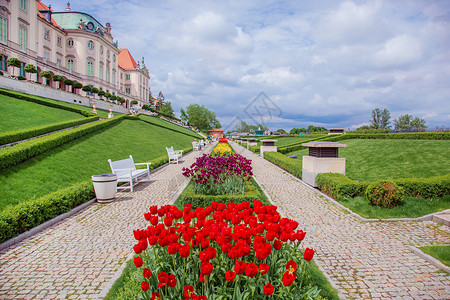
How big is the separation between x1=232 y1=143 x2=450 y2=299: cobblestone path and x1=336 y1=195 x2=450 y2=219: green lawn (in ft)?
1.18

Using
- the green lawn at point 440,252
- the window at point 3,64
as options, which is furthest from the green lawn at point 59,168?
the window at point 3,64

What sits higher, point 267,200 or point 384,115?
point 384,115

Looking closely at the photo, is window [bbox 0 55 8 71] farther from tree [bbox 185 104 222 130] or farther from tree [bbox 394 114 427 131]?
tree [bbox 394 114 427 131]

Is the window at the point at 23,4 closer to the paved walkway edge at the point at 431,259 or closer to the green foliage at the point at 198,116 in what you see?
the paved walkway edge at the point at 431,259

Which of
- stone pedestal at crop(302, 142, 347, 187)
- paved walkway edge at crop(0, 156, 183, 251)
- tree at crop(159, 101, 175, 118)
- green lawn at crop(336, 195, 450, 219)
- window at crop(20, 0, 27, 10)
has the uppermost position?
window at crop(20, 0, 27, 10)

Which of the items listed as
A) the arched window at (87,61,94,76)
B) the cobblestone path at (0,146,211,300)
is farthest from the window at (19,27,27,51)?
the cobblestone path at (0,146,211,300)

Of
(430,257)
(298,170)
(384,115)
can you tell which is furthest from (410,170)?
(384,115)

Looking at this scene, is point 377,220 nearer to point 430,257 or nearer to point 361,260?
point 430,257

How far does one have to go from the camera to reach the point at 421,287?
342 centimetres

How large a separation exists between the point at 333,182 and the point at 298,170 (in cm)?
340

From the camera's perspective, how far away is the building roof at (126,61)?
71688 millimetres

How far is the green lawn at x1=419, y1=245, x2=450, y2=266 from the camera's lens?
4.02 metres

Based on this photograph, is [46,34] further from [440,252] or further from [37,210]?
[440,252]

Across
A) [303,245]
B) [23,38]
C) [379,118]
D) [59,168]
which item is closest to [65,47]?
[23,38]
